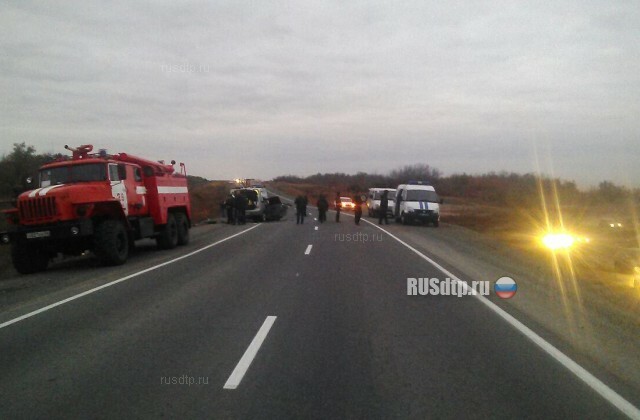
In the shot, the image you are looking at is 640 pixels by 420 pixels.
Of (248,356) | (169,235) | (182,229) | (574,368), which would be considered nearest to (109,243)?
(169,235)

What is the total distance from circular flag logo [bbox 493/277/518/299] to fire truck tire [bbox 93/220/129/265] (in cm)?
979

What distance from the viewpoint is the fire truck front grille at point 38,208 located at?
46.1 ft

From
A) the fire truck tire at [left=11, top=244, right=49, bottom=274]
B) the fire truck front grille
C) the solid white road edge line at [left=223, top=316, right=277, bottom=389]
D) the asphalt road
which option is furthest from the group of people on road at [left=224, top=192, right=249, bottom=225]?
the solid white road edge line at [left=223, top=316, right=277, bottom=389]

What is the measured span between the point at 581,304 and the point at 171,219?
14507mm

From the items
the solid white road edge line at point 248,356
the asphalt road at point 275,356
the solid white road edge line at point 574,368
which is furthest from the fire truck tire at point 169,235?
the solid white road edge line at point 574,368

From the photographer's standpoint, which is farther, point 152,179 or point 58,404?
point 152,179

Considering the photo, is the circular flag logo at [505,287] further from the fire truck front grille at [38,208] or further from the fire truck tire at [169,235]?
the fire truck tire at [169,235]

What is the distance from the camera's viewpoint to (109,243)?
1471cm

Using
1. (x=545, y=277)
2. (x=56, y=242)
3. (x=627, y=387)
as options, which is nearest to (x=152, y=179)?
(x=56, y=242)

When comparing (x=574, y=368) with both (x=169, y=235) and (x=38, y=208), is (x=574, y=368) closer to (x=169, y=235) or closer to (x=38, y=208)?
(x=38, y=208)

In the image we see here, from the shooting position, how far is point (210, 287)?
1098 centimetres

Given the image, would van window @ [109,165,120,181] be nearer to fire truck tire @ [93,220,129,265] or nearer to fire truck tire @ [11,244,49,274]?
fire truck tire @ [93,220,129,265]

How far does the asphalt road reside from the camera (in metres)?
4.97

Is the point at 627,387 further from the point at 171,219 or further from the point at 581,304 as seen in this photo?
the point at 171,219
